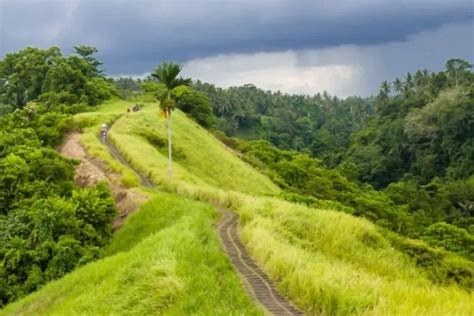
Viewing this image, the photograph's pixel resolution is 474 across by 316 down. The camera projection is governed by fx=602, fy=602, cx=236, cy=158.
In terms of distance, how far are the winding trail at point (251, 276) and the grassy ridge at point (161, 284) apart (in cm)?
35

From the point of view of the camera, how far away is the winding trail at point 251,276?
12.4m

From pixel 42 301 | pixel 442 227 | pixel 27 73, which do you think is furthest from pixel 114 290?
pixel 27 73

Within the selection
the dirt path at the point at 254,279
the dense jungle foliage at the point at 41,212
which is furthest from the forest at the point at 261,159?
the dirt path at the point at 254,279

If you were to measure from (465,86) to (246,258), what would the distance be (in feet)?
363

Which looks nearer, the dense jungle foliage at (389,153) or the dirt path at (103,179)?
the dirt path at (103,179)

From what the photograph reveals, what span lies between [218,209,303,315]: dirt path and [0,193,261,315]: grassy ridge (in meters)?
0.37

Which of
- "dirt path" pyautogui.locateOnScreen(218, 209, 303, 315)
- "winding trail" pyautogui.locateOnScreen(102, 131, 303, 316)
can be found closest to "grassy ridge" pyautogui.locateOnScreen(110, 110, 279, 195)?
"winding trail" pyautogui.locateOnScreen(102, 131, 303, 316)

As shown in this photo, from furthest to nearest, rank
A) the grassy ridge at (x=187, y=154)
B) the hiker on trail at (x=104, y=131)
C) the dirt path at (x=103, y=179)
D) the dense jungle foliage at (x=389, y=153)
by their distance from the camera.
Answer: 1. the dense jungle foliage at (x=389, y=153)
2. the hiker on trail at (x=104, y=131)
3. the grassy ridge at (x=187, y=154)
4. the dirt path at (x=103, y=179)

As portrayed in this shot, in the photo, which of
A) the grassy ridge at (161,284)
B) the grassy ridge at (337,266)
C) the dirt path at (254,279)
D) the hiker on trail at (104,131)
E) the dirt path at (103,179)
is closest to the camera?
the grassy ridge at (337,266)

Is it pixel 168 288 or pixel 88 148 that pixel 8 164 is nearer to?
pixel 88 148

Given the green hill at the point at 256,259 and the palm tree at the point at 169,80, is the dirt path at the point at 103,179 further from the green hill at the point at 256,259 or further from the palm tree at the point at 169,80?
the palm tree at the point at 169,80

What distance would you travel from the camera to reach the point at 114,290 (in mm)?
14805

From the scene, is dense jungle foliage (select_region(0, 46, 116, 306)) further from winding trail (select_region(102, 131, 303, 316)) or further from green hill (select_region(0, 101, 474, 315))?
winding trail (select_region(102, 131, 303, 316))

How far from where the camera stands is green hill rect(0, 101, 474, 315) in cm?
1162
